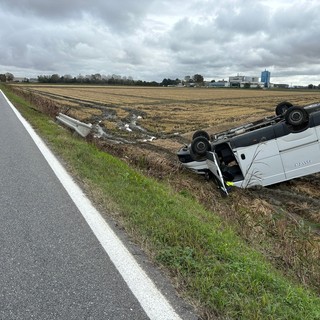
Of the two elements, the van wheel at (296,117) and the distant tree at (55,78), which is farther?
the distant tree at (55,78)

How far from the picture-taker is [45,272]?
3.08m

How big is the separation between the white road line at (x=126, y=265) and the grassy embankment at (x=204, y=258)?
0.20m

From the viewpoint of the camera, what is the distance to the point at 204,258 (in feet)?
10.8

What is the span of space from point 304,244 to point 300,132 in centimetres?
299

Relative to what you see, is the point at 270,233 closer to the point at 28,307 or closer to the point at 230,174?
the point at 230,174

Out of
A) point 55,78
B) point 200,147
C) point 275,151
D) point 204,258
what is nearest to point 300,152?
point 275,151

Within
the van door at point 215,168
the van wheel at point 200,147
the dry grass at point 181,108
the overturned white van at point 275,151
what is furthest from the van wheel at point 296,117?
the dry grass at point 181,108

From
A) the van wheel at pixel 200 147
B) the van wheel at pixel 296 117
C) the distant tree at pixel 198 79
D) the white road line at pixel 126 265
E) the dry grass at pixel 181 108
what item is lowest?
the dry grass at pixel 181 108

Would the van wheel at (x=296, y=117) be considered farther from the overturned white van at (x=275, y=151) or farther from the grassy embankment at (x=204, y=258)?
the grassy embankment at (x=204, y=258)

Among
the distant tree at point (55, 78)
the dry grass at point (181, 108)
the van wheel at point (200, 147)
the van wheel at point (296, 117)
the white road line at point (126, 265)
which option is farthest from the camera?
the distant tree at point (55, 78)

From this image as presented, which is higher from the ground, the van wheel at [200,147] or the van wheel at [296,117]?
the van wheel at [296,117]

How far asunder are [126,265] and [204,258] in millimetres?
739

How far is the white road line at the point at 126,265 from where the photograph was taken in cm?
261

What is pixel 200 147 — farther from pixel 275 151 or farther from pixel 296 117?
pixel 296 117
